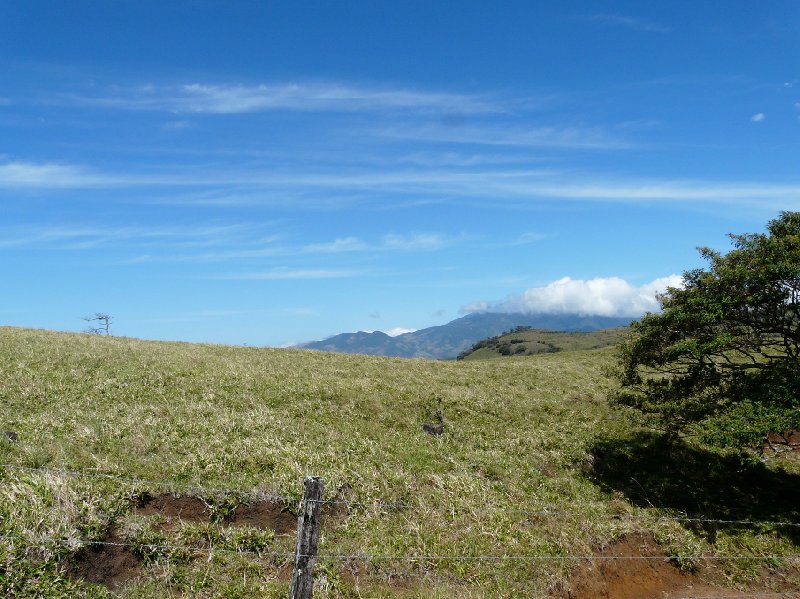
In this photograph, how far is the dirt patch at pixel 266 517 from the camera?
14617 millimetres

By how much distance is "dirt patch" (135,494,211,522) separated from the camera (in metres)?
14.1

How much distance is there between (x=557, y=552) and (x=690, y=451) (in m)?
13.2

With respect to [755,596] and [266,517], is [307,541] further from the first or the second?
[755,596]

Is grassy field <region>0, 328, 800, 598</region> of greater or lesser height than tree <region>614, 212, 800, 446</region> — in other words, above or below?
below

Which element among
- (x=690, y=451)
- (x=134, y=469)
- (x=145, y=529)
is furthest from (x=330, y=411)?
(x=690, y=451)

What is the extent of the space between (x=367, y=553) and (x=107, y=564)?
630 cm

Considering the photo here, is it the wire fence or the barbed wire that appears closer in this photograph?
the wire fence

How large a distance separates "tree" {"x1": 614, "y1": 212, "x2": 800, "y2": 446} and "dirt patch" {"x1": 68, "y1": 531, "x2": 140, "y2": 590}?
17.2m

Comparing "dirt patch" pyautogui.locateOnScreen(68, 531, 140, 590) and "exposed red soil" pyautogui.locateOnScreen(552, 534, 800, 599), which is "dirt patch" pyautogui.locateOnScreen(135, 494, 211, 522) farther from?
"exposed red soil" pyautogui.locateOnScreen(552, 534, 800, 599)

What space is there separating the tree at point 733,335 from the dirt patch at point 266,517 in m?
13.6

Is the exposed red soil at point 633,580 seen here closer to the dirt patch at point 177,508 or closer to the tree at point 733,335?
the tree at point 733,335

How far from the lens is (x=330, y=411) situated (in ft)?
83.8

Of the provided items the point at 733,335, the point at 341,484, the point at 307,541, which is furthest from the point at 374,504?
the point at 733,335

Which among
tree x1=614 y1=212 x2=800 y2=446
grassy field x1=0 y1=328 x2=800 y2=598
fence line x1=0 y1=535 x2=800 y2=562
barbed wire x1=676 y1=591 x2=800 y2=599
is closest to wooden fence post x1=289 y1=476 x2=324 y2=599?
grassy field x1=0 y1=328 x2=800 y2=598
